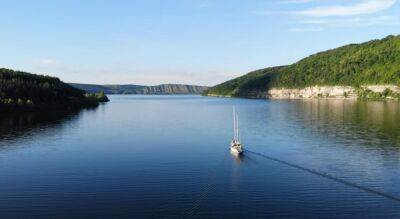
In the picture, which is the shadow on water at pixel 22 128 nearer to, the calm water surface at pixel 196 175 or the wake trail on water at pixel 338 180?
the calm water surface at pixel 196 175

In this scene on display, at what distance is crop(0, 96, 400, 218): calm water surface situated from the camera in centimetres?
4519

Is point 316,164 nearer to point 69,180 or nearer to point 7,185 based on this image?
point 69,180

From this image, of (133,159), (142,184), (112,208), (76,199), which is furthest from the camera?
(133,159)

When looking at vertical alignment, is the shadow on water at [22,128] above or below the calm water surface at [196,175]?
above

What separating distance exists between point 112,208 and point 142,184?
32.9 ft

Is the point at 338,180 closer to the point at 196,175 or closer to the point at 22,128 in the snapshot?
the point at 196,175

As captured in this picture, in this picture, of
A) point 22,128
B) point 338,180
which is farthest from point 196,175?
point 22,128

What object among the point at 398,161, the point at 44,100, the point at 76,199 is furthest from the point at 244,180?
the point at 44,100

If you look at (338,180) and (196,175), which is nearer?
(338,180)

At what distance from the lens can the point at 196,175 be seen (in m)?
60.5

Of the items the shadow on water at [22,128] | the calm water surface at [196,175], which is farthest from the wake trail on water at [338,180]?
the shadow on water at [22,128]

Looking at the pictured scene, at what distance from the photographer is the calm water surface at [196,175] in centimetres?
4519

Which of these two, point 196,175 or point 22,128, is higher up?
point 22,128

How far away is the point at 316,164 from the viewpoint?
219 ft
